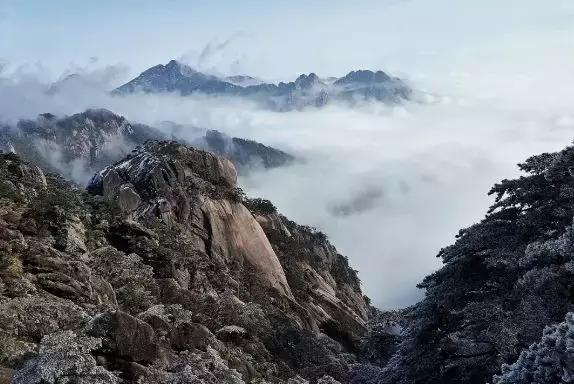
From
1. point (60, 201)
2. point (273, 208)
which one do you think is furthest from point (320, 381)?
point (273, 208)

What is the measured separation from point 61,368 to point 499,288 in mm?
13467

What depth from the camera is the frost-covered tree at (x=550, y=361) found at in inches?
360

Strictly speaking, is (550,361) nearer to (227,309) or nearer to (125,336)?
(125,336)

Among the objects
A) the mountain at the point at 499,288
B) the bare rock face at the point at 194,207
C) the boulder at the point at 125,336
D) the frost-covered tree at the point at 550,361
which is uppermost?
the bare rock face at the point at 194,207

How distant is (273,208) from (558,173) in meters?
51.5

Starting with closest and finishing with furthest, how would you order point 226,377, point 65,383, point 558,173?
1. point 65,383
2. point 226,377
3. point 558,173

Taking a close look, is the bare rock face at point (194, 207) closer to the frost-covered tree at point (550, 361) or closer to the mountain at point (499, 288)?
the mountain at point (499, 288)

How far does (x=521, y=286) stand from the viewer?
1723 cm

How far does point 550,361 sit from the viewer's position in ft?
31.6

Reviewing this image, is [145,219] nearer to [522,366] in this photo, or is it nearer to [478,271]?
[478,271]

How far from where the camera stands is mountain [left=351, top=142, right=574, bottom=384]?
1557cm

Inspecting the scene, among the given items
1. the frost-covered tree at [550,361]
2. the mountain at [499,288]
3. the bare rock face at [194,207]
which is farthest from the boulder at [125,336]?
the bare rock face at [194,207]

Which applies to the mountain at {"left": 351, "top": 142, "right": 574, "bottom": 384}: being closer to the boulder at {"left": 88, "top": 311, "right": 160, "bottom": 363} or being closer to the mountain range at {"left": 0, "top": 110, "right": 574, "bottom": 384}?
the mountain range at {"left": 0, "top": 110, "right": 574, "bottom": 384}

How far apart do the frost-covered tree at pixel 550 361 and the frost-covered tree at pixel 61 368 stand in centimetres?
862
